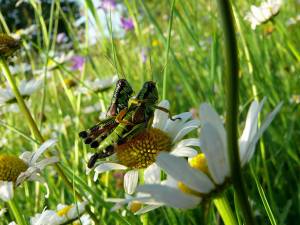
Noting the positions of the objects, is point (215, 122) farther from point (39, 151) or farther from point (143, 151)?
point (39, 151)

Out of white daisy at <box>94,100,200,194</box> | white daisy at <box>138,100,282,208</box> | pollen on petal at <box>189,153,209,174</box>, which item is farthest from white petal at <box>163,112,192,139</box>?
white daisy at <box>138,100,282,208</box>

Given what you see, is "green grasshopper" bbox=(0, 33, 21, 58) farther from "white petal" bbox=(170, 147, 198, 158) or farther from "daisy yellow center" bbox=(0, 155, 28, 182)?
"white petal" bbox=(170, 147, 198, 158)

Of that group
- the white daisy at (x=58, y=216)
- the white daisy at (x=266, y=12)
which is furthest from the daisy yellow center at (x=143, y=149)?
the white daisy at (x=266, y=12)

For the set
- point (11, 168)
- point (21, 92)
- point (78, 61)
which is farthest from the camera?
point (78, 61)

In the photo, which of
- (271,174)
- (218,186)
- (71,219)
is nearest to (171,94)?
(271,174)

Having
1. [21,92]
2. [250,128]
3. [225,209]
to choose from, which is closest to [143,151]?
[225,209]

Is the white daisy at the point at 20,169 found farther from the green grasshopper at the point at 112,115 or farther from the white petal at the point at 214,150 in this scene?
the white petal at the point at 214,150
